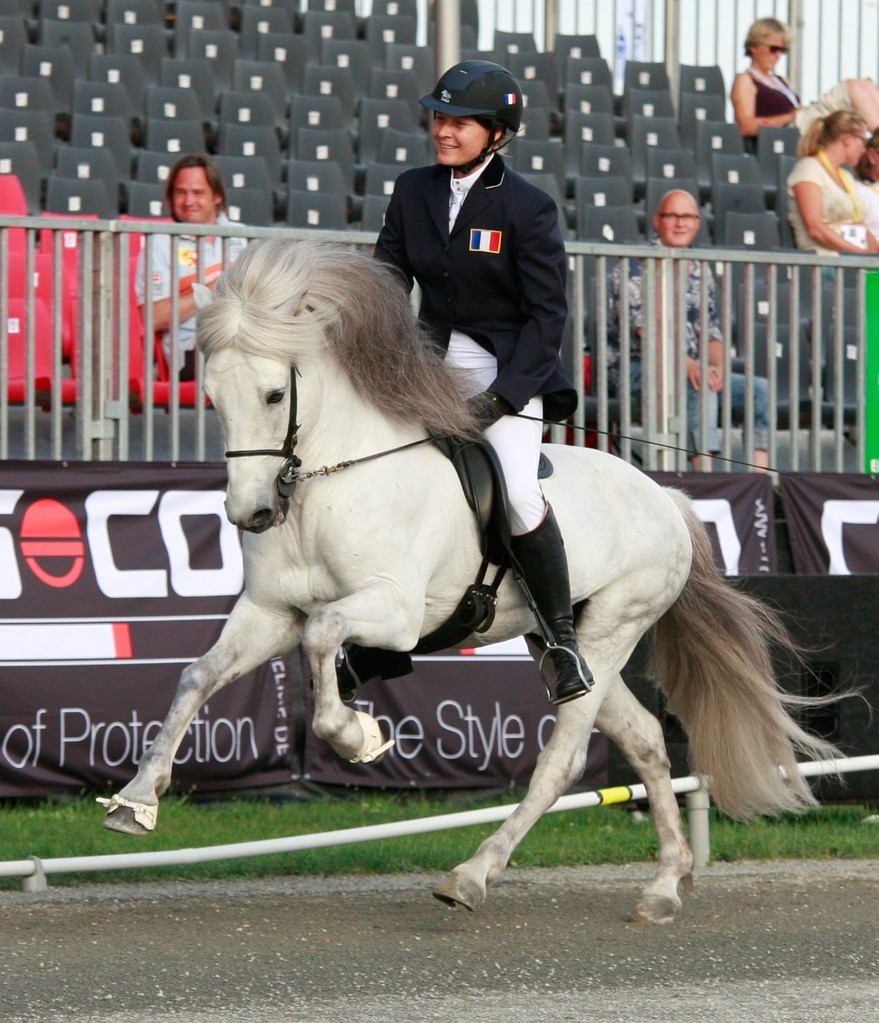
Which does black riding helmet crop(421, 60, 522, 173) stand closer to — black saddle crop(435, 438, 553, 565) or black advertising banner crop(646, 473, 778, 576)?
black saddle crop(435, 438, 553, 565)

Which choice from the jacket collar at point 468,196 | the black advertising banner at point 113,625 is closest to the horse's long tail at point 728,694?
the jacket collar at point 468,196

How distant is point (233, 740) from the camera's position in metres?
8.26

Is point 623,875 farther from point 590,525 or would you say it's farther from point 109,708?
point 109,708

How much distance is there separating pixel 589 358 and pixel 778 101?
285 inches

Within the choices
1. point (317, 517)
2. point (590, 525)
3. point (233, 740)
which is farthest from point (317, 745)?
point (317, 517)

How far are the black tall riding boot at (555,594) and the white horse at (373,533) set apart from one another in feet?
0.49

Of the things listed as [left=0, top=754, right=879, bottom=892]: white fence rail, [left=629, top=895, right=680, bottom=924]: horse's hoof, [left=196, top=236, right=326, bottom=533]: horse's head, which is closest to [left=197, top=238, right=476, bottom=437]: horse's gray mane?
[left=196, top=236, right=326, bottom=533]: horse's head

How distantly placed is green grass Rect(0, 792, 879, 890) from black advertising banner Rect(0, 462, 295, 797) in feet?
0.84

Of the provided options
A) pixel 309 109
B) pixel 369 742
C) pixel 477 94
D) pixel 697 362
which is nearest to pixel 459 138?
pixel 477 94

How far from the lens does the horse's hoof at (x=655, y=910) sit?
232 inches

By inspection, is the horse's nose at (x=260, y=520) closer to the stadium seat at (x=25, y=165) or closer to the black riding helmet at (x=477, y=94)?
the black riding helmet at (x=477, y=94)

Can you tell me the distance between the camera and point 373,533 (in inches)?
207

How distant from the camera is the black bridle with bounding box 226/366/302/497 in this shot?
5.06 meters

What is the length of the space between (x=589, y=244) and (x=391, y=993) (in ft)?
17.7
